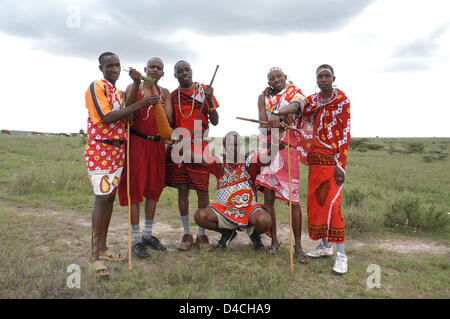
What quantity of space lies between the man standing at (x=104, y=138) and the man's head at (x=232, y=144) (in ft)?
3.63

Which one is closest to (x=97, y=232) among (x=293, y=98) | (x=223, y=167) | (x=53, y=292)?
(x=53, y=292)

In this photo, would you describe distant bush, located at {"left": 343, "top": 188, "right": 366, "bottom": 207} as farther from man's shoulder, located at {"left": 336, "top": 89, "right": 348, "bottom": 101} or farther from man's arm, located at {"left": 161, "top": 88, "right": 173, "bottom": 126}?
man's arm, located at {"left": 161, "top": 88, "right": 173, "bottom": 126}

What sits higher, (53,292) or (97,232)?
(97,232)

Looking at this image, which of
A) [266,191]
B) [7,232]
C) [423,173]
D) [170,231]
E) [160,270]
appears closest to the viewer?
[160,270]

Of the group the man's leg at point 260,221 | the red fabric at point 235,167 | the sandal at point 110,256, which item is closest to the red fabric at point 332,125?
the red fabric at point 235,167

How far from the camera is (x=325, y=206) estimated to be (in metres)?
4.06

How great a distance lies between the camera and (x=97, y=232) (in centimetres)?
386

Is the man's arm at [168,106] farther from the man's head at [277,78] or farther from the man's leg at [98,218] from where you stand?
the man's head at [277,78]

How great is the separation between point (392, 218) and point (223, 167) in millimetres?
3392

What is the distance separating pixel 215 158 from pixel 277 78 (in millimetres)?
1378

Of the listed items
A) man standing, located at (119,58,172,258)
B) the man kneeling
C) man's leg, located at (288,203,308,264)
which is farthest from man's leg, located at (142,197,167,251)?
man's leg, located at (288,203,308,264)

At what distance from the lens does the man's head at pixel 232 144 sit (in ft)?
14.2

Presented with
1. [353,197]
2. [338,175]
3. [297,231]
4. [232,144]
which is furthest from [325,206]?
[353,197]
